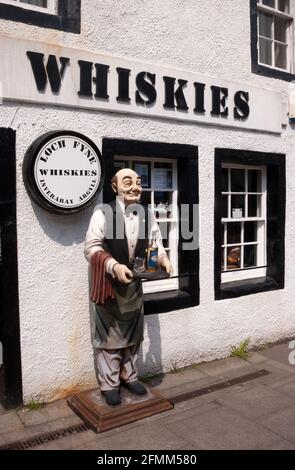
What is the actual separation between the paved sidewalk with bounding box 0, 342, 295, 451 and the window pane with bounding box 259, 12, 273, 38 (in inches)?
173

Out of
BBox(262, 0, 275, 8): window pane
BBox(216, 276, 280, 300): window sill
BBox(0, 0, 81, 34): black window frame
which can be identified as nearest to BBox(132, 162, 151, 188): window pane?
BBox(0, 0, 81, 34): black window frame

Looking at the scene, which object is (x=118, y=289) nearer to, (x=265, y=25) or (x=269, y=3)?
(x=265, y=25)

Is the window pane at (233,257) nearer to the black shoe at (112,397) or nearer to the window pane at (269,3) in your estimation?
the black shoe at (112,397)

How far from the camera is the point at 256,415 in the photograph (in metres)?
3.96

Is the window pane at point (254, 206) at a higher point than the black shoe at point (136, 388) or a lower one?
higher

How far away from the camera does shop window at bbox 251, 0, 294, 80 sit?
18.4 ft

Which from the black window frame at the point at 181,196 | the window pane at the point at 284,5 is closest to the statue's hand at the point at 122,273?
the black window frame at the point at 181,196

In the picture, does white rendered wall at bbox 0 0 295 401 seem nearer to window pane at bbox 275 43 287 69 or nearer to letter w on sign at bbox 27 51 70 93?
Answer: letter w on sign at bbox 27 51 70 93

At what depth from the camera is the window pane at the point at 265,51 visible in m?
5.93

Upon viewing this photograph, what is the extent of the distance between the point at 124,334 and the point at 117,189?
4.19 feet

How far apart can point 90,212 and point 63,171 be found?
500mm

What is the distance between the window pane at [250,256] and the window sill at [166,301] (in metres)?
1.31

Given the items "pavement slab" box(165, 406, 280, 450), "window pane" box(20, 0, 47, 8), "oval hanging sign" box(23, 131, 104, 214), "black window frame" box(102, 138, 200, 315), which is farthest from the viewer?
"black window frame" box(102, 138, 200, 315)
